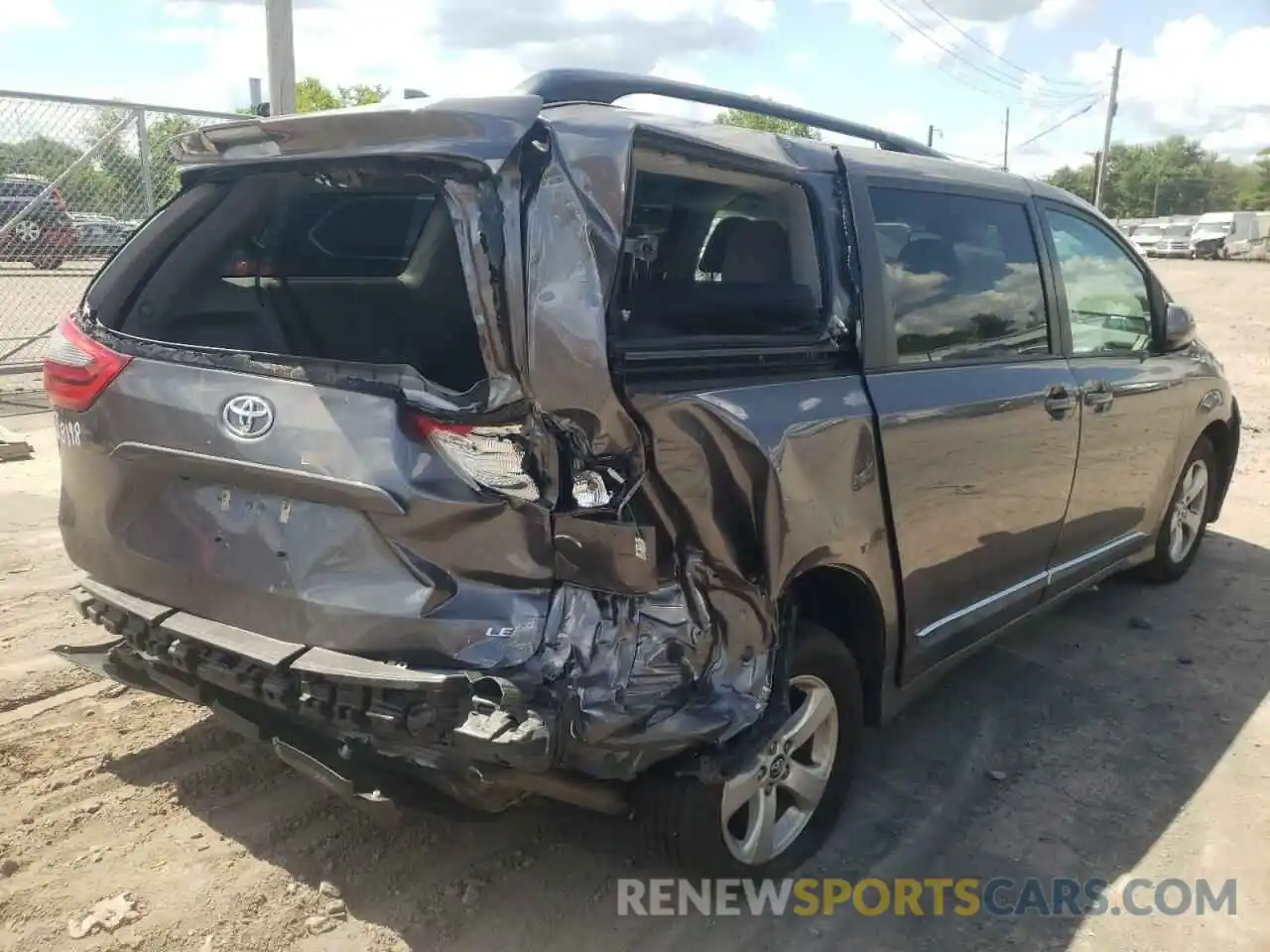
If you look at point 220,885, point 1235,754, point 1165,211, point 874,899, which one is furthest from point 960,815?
point 1165,211

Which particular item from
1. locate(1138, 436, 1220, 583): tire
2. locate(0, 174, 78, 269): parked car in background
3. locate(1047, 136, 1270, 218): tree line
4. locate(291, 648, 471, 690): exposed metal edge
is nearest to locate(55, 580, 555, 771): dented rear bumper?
locate(291, 648, 471, 690): exposed metal edge

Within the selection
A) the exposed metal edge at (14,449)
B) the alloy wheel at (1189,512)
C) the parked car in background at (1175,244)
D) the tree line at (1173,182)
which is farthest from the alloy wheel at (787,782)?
the tree line at (1173,182)

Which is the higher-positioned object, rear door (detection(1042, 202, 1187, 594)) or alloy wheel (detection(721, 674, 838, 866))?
rear door (detection(1042, 202, 1187, 594))

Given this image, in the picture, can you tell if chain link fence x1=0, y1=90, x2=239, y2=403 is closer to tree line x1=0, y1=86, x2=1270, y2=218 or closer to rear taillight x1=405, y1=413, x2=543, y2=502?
tree line x1=0, y1=86, x2=1270, y2=218

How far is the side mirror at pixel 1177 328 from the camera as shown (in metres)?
4.86

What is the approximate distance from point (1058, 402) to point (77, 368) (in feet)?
10.7

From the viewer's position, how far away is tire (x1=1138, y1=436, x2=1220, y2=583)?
17.9 feet

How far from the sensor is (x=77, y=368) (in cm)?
282

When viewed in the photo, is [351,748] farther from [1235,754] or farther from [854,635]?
[1235,754]

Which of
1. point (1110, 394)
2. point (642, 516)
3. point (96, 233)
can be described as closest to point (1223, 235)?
point (96, 233)

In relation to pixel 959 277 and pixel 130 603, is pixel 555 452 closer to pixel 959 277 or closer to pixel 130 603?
pixel 130 603

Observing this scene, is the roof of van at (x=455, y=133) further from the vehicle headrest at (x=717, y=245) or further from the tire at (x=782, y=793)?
the tire at (x=782, y=793)

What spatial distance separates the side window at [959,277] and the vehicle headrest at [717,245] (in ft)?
1.49

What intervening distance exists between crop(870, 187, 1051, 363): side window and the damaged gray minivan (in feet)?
0.06
